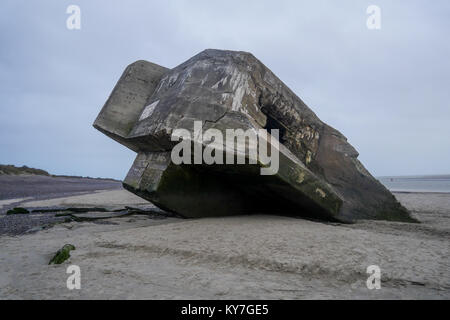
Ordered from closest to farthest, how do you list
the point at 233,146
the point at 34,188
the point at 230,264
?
the point at 230,264
the point at 233,146
the point at 34,188

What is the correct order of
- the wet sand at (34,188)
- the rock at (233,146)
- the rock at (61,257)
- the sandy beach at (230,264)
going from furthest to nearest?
the wet sand at (34,188), the rock at (233,146), the rock at (61,257), the sandy beach at (230,264)

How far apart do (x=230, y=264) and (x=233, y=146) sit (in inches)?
52.8

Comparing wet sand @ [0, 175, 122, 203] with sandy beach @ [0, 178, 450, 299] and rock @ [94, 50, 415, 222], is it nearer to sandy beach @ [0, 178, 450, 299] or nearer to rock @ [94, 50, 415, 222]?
rock @ [94, 50, 415, 222]

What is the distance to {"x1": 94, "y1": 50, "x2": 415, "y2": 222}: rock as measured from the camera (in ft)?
11.1

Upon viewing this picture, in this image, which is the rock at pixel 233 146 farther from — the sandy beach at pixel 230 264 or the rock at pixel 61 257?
the rock at pixel 61 257

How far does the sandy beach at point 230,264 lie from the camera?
5.07ft

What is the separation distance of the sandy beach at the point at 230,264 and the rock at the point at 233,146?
0.67 m

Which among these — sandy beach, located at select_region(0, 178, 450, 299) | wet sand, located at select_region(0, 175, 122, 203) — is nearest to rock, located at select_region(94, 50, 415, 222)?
sandy beach, located at select_region(0, 178, 450, 299)

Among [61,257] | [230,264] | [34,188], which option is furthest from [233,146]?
[34,188]

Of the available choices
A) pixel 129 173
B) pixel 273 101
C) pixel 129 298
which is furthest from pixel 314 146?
pixel 129 298

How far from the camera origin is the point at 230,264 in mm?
2074

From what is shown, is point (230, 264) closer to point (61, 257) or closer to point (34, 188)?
point (61, 257)

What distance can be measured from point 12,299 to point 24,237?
6.91 ft

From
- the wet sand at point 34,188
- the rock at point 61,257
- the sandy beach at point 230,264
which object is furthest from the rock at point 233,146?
the wet sand at point 34,188
